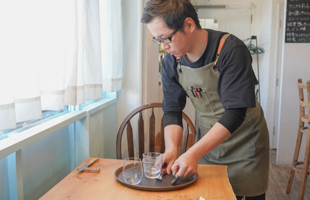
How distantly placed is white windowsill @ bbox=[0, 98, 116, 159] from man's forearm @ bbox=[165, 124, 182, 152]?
1.55 feet

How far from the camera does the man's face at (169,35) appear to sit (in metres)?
1.22

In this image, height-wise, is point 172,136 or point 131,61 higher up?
point 131,61

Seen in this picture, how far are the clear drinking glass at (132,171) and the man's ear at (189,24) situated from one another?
553mm

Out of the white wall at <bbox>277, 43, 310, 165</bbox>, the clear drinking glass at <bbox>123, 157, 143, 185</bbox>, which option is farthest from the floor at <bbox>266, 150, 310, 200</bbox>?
→ the clear drinking glass at <bbox>123, 157, 143, 185</bbox>

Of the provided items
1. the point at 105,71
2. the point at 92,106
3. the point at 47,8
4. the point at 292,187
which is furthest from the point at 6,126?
the point at 292,187

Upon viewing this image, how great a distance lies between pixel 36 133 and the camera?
124 cm

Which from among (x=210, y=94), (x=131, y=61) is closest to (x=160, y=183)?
(x=210, y=94)

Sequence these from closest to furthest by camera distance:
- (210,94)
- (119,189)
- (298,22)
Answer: (119,189)
(210,94)
(298,22)

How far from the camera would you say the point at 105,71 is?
6.99 feet

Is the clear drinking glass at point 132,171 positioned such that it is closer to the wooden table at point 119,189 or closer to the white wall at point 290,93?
the wooden table at point 119,189

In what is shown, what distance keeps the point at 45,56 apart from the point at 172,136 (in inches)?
25.3

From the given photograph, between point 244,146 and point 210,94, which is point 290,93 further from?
point 210,94

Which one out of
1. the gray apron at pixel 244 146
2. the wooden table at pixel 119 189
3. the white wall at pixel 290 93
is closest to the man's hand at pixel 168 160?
the wooden table at pixel 119 189

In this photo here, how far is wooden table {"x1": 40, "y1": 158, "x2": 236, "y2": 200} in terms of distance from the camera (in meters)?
1.07
